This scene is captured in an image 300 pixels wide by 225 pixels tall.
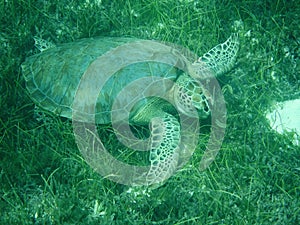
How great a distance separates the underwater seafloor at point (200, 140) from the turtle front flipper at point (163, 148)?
0.27 ft

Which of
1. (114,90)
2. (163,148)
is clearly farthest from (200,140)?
(114,90)

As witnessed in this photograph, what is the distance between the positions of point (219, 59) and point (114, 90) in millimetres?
1116

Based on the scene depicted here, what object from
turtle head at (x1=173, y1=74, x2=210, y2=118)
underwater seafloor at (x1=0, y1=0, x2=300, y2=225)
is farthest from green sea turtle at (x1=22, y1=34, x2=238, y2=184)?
underwater seafloor at (x1=0, y1=0, x2=300, y2=225)

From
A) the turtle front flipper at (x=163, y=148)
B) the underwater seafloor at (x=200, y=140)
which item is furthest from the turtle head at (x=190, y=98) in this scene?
the underwater seafloor at (x=200, y=140)

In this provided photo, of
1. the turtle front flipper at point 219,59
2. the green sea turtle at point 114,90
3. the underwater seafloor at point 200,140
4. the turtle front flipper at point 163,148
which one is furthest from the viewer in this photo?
the turtle front flipper at point 219,59

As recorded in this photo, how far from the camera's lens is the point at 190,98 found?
123 inches

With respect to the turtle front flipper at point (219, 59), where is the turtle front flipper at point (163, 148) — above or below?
below

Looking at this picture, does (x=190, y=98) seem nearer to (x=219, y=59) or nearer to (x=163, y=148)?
(x=163, y=148)

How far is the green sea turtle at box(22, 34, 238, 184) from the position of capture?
301 cm

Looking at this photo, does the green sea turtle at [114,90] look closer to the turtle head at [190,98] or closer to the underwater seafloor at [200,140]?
the turtle head at [190,98]

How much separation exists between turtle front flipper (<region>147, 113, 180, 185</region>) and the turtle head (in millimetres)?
150

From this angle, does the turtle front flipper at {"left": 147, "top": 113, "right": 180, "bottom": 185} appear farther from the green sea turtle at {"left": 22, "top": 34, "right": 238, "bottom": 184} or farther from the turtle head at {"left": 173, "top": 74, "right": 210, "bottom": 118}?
the turtle head at {"left": 173, "top": 74, "right": 210, "bottom": 118}

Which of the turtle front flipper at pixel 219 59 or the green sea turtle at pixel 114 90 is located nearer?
the green sea turtle at pixel 114 90

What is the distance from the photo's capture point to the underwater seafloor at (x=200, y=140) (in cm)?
259
